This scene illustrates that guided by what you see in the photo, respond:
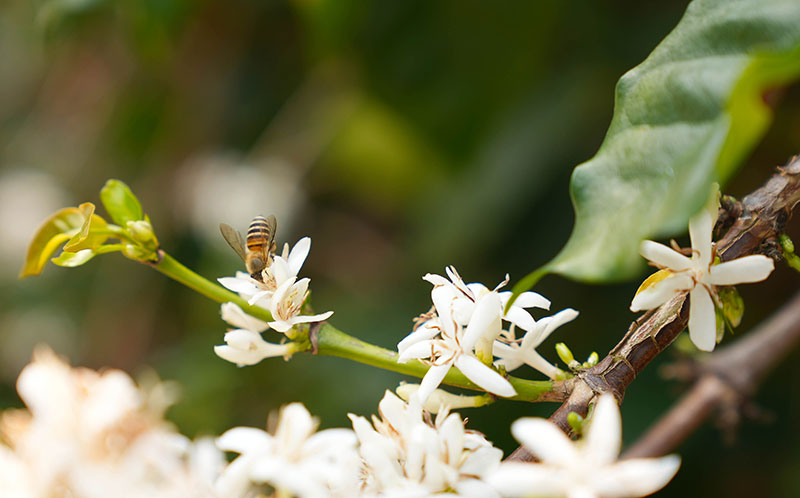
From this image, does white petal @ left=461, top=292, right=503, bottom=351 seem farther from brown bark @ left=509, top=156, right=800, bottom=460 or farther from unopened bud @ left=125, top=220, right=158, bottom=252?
unopened bud @ left=125, top=220, right=158, bottom=252

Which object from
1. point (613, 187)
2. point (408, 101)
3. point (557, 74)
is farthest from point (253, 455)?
point (557, 74)

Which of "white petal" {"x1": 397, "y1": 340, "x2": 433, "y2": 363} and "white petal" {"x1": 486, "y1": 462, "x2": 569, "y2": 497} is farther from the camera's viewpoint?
"white petal" {"x1": 397, "y1": 340, "x2": 433, "y2": 363}

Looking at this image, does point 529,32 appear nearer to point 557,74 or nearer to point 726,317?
point 557,74

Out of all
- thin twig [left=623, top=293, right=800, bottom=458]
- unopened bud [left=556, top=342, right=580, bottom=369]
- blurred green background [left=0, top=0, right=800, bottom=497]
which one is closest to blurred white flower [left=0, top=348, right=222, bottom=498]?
unopened bud [left=556, top=342, right=580, bottom=369]

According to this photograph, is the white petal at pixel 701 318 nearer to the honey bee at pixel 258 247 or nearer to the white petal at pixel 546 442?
the white petal at pixel 546 442

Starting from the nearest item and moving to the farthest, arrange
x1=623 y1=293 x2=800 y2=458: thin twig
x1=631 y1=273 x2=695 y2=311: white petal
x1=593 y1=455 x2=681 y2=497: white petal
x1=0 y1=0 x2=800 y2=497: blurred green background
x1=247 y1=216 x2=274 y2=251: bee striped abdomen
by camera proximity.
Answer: x1=593 y1=455 x2=681 y2=497: white petal, x1=631 y1=273 x2=695 y2=311: white petal, x1=247 y1=216 x2=274 y2=251: bee striped abdomen, x1=623 y1=293 x2=800 y2=458: thin twig, x1=0 y1=0 x2=800 y2=497: blurred green background
